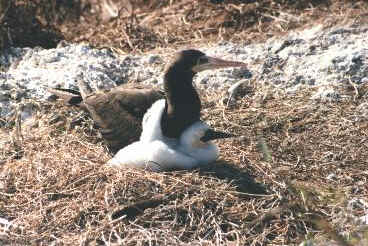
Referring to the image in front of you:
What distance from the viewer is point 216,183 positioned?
6.67 metres

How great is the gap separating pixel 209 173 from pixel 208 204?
0.49m

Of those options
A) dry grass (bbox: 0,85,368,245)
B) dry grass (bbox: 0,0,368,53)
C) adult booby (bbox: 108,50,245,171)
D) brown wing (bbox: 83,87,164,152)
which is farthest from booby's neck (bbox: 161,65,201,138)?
dry grass (bbox: 0,0,368,53)

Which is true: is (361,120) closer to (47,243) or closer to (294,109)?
(294,109)

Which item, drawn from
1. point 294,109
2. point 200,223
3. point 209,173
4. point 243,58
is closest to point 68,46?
point 243,58

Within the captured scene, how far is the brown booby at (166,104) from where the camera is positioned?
7035mm

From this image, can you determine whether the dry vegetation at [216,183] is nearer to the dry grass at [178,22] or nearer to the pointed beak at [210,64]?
the pointed beak at [210,64]

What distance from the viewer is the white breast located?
22.6 feet

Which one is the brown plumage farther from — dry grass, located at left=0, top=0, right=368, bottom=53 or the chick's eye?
dry grass, located at left=0, top=0, right=368, bottom=53

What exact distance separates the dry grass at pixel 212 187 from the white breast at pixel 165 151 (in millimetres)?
115

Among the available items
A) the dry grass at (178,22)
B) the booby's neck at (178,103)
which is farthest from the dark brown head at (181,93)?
the dry grass at (178,22)

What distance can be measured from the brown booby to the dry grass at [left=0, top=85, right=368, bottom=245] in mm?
268

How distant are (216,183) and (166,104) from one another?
930 millimetres

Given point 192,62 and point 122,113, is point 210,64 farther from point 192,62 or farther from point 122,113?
point 122,113

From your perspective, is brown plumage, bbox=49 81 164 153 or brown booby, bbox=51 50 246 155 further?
brown plumage, bbox=49 81 164 153
